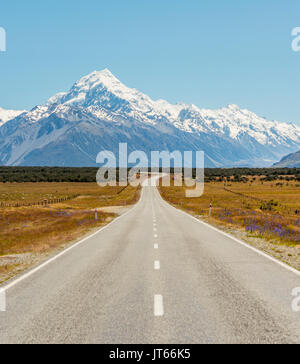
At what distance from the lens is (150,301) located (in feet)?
26.9

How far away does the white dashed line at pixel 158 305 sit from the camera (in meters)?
7.35

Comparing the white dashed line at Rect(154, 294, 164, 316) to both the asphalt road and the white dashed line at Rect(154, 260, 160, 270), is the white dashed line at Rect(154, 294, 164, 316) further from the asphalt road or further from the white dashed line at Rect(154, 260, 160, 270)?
the white dashed line at Rect(154, 260, 160, 270)

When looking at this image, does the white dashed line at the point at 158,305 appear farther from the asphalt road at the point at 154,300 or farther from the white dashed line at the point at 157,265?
the white dashed line at the point at 157,265

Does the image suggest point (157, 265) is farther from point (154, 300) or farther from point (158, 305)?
point (158, 305)

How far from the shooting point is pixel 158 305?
311 inches

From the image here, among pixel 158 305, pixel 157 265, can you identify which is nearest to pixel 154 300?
pixel 158 305

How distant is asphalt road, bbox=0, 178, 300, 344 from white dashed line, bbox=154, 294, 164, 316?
21 millimetres

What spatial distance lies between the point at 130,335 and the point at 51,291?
12.1 feet

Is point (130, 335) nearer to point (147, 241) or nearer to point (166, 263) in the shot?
point (166, 263)

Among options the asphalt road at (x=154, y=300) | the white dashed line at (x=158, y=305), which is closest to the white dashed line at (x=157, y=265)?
the asphalt road at (x=154, y=300)

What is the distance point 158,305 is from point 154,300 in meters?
0.40

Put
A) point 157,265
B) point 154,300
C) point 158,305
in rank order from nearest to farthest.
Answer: point 158,305
point 154,300
point 157,265

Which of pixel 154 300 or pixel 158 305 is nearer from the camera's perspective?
pixel 158 305
